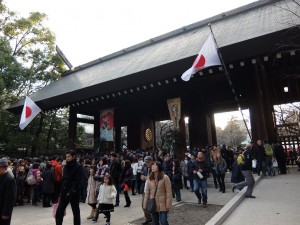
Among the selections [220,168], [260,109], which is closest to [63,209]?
[220,168]

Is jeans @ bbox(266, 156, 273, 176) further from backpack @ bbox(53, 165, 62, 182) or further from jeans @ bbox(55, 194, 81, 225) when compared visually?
jeans @ bbox(55, 194, 81, 225)

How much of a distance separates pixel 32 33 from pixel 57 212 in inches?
746

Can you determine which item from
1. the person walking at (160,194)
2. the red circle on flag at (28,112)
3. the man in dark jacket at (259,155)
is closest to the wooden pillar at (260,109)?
the man in dark jacket at (259,155)

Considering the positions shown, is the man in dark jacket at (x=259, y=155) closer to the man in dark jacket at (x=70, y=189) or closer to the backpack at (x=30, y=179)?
the man in dark jacket at (x=70, y=189)

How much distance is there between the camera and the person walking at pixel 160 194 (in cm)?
419

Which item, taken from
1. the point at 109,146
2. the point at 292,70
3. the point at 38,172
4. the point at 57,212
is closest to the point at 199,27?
the point at 292,70

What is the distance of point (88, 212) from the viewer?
6945 mm

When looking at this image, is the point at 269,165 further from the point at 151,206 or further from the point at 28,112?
the point at 28,112

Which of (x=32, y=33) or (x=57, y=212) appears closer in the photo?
(x=57, y=212)

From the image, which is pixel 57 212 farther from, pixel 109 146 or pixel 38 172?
pixel 109 146

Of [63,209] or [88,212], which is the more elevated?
[63,209]

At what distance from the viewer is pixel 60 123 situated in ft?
65.3

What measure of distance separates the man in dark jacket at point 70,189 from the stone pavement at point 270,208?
9.99 feet

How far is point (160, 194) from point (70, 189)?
1.75 metres
